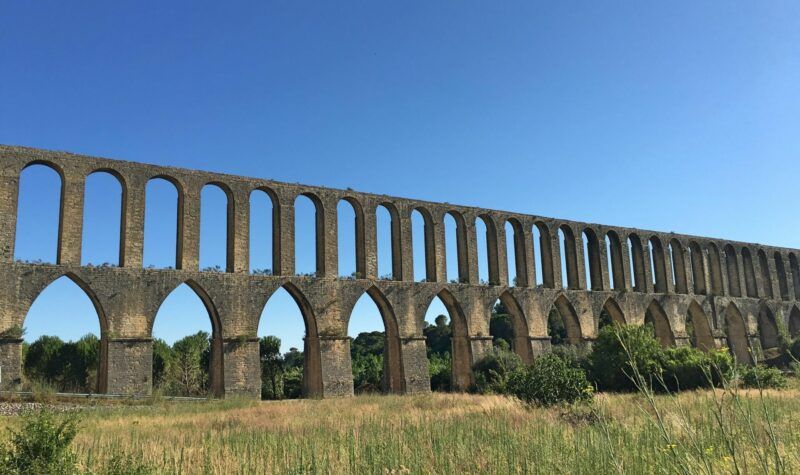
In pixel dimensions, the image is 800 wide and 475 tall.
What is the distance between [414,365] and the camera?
1055 inches

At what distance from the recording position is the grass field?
16.2 ft

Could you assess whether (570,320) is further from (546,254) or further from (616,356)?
(616,356)

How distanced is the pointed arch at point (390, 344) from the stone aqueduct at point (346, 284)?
66mm

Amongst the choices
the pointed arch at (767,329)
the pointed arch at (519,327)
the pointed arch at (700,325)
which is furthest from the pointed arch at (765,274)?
the pointed arch at (519,327)

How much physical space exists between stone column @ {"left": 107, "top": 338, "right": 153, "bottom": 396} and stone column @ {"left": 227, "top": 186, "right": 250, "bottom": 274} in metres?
4.33

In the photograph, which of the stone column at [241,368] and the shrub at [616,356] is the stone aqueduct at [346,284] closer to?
the stone column at [241,368]

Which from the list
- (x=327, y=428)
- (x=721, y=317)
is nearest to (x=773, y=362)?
(x=721, y=317)

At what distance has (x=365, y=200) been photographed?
27.9 metres

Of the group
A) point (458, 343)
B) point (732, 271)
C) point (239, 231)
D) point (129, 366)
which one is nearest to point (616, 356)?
point (458, 343)

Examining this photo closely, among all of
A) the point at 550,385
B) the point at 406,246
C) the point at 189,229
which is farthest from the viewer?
the point at 406,246

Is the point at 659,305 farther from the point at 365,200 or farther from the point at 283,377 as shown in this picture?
the point at 283,377

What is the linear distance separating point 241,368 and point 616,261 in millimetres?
21739

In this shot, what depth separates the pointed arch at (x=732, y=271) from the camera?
133ft

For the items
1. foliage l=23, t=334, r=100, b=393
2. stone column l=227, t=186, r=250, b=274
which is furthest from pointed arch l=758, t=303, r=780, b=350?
foliage l=23, t=334, r=100, b=393
